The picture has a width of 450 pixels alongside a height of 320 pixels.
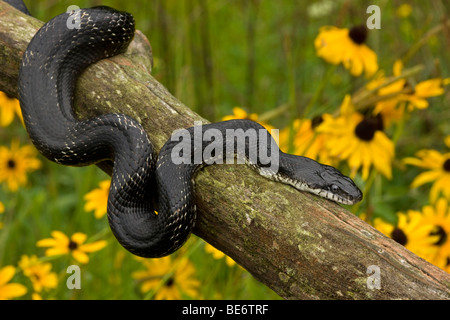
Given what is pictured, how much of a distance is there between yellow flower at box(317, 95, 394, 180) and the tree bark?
942mm

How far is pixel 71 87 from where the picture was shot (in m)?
3.56

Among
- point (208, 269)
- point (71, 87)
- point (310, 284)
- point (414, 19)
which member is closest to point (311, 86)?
point (414, 19)

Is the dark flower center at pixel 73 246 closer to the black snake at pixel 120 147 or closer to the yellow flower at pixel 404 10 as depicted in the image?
the black snake at pixel 120 147

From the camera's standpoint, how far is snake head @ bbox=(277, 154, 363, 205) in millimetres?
3203

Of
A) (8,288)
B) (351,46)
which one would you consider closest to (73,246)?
(8,288)

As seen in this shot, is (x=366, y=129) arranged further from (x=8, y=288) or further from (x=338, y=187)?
(x=8, y=288)

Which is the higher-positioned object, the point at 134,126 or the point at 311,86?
the point at 134,126

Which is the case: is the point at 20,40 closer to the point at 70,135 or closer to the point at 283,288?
the point at 70,135

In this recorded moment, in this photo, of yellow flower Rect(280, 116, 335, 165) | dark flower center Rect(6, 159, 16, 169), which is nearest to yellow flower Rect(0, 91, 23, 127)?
dark flower center Rect(6, 159, 16, 169)

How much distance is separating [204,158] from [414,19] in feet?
15.5

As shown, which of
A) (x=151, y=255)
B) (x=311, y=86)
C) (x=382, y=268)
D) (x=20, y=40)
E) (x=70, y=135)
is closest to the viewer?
(x=382, y=268)

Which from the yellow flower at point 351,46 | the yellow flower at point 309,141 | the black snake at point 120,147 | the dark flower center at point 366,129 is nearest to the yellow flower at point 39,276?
the black snake at point 120,147

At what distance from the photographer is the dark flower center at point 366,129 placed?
12.9ft

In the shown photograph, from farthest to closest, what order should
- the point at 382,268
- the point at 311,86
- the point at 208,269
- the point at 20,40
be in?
the point at 311,86 → the point at 208,269 → the point at 20,40 → the point at 382,268
